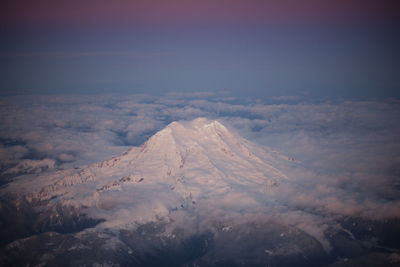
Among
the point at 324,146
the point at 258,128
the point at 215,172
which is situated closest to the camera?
the point at 215,172

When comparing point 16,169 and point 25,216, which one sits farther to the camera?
point 16,169

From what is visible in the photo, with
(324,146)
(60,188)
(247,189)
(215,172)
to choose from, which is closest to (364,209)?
(247,189)

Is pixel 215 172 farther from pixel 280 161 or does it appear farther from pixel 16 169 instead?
pixel 16 169

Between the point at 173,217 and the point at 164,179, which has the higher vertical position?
the point at 164,179

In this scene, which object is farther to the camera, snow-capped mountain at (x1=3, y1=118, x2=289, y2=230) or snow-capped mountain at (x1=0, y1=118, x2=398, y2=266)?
snow-capped mountain at (x1=3, y1=118, x2=289, y2=230)

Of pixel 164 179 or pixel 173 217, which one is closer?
pixel 173 217

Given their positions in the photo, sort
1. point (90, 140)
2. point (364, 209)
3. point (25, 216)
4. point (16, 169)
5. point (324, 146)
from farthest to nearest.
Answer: point (90, 140) < point (324, 146) < point (16, 169) < point (25, 216) < point (364, 209)

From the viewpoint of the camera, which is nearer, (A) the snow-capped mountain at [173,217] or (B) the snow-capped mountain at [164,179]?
(A) the snow-capped mountain at [173,217]

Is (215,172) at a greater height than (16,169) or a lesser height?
greater
